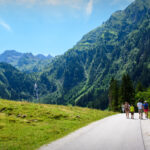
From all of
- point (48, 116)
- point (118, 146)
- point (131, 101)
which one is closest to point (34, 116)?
point (48, 116)

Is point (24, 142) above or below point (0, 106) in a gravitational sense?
below

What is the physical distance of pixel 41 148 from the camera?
11.7 m

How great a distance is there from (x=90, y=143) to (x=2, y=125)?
1140 centimetres

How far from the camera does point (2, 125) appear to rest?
19.4 m

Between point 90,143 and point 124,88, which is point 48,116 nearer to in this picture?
point 90,143

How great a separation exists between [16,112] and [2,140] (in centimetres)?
1277

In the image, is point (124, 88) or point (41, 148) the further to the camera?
point (124, 88)

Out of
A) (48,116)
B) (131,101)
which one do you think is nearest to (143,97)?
(131,101)

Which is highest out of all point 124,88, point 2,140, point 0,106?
point 124,88

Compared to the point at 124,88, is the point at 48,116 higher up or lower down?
lower down

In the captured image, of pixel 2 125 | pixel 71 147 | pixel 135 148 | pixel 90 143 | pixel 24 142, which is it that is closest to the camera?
pixel 135 148

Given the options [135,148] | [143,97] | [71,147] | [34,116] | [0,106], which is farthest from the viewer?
[143,97]

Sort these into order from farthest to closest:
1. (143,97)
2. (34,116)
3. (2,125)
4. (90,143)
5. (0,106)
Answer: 1. (143,97)
2. (0,106)
3. (34,116)
4. (2,125)
5. (90,143)

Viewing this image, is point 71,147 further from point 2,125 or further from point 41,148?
point 2,125
